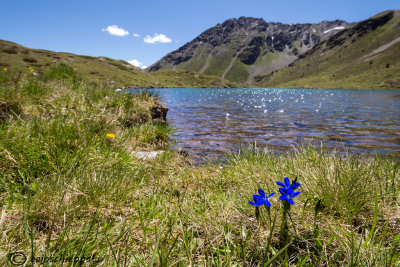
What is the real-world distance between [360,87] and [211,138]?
150 metres

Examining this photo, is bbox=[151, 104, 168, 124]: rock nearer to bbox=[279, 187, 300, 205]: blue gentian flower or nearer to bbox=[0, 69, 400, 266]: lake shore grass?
bbox=[0, 69, 400, 266]: lake shore grass

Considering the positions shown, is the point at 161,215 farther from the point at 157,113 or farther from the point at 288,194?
the point at 157,113

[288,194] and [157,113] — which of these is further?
[157,113]

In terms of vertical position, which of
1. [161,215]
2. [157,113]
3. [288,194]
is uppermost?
[288,194]

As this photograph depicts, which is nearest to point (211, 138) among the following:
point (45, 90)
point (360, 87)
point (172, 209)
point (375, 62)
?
point (45, 90)

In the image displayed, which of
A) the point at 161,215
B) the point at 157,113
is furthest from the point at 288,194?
the point at 157,113

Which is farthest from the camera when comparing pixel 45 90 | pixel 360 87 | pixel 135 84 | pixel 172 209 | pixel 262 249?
pixel 360 87

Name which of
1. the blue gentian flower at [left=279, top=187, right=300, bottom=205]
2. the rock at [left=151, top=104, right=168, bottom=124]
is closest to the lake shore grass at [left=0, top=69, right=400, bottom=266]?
the blue gentian flower at [left=279, top=187, right=300, bottom=205]

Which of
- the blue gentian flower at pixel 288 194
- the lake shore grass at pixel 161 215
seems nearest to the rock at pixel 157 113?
the lake shore grass at pixel 161 215

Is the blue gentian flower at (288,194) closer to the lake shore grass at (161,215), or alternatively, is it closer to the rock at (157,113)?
the lake shore grass at (161,215)

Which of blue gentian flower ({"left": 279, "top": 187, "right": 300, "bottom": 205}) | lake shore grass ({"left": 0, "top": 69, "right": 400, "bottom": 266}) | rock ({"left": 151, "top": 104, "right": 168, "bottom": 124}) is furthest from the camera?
rock ({"left": 151, "top": 104, "right": 168, "bottom": 124})

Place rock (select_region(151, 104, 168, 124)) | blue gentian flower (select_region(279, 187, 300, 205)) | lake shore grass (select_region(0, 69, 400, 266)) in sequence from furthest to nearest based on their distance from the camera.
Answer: rock (select_region(151, 104, 168, 124))
lake shore grass (select_region(0, 69, 400, 266))
blue gentian flower (select_region(279, 187, 300, 205))

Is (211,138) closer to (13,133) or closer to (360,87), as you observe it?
(13,133)

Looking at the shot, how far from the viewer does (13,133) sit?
348cm
